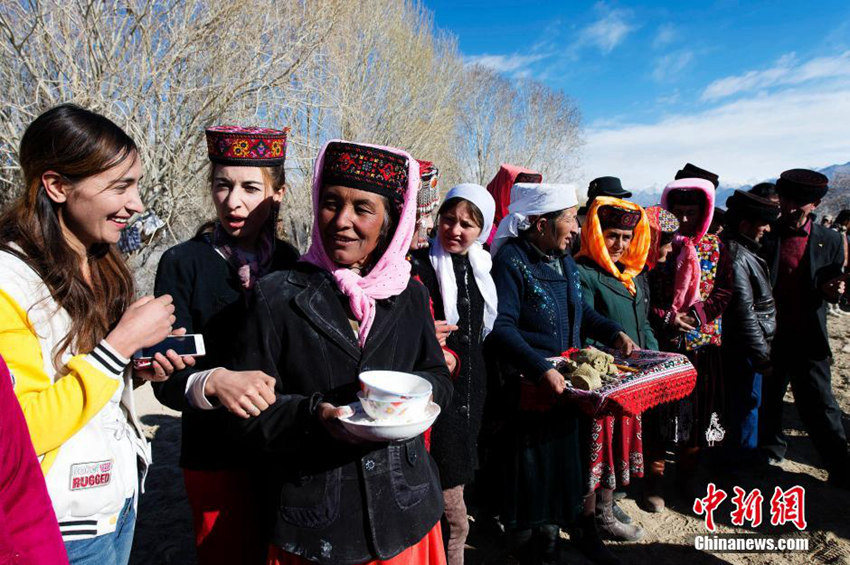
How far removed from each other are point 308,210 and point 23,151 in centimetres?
1433

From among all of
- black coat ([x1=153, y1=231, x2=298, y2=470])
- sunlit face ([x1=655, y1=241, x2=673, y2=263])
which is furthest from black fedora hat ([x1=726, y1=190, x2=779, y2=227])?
black coat ([x1=153, y1=231, x2=298, y2=470])

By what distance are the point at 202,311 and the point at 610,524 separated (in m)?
2.91

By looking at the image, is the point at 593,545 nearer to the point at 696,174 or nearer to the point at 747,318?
the point at 747,318

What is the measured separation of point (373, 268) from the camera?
5.09ft

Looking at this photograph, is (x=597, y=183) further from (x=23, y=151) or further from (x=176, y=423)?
(x=176, y=423)

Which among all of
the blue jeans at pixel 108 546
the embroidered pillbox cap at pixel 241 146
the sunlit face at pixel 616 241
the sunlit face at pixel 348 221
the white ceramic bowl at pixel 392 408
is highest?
the embroidered pillbox cap at pixel 241 146

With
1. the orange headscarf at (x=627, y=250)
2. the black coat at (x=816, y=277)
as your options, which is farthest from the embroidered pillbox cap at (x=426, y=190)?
the black coat at (x=816, y=277)

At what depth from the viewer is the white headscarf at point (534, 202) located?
2.63 m

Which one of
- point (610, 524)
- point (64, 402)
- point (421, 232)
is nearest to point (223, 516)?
point (64, 402)

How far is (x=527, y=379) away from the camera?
2496mm

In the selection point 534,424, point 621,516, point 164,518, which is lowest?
point 621,516

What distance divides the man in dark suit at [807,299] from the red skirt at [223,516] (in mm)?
4311

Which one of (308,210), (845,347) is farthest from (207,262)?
(308,210)

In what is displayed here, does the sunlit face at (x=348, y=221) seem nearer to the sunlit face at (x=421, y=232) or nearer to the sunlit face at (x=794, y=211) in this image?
the sunlit face at (x=421, y=232)
